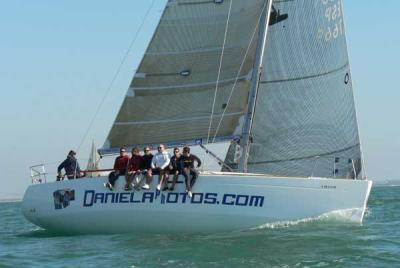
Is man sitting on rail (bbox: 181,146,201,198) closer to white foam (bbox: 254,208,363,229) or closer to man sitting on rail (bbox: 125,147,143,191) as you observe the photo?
man sitting on rail (bbox: 125,147,143,191)

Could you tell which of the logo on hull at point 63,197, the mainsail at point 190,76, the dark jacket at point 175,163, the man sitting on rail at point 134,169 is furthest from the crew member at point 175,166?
the logo on hull at point 63,197

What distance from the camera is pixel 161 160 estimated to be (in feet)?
53.8

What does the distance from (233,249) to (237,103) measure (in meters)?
5.04

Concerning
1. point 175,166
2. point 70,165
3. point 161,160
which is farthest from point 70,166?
point 175,166

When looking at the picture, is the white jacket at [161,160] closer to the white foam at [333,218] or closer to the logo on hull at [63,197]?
the logo on hull at [63,197]

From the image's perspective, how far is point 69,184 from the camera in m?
17.2

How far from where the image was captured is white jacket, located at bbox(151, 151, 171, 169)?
16.3m

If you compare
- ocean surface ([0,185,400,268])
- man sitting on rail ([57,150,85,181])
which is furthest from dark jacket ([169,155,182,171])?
man sitting on rail ([57,150,85,181])

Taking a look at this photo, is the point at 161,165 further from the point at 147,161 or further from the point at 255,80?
the point at 255,80

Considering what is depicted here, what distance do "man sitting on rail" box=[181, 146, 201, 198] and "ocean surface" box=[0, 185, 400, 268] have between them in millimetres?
1037

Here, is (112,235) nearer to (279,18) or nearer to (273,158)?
(273,158)

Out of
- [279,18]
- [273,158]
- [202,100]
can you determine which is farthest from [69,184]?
[279,18]

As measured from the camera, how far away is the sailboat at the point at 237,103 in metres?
17.4

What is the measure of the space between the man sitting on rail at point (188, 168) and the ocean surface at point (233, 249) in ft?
3.40
